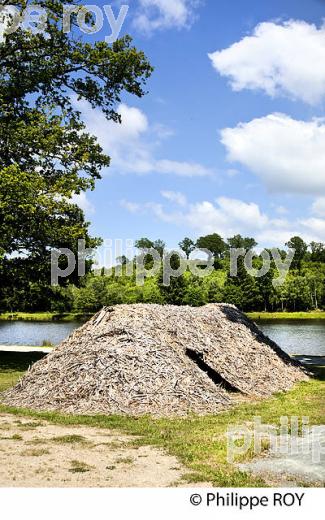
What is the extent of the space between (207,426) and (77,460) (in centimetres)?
352

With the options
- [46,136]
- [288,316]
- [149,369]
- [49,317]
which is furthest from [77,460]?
[288,316]

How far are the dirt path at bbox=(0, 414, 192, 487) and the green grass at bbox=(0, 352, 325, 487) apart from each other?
1.03 ft

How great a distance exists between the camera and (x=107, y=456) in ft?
28.6

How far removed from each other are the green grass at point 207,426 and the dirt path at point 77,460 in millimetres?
315

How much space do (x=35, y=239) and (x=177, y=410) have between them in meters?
11.6

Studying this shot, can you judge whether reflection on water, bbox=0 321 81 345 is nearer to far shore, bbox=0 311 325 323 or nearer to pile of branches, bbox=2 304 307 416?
far shore, bbox=0 311 325 323

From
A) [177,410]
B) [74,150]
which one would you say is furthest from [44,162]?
[177,410]

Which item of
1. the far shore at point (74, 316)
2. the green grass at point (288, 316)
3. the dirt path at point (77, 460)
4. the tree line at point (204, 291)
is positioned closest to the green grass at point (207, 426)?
the dirt path at point (77, 460)

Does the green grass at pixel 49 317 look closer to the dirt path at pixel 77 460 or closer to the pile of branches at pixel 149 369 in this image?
the pile of branches at pixel 149 369

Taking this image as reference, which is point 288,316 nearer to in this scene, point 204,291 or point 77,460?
point 204,291

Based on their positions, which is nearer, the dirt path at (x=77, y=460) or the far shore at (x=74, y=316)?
the dirt path at (x=77, y=460)

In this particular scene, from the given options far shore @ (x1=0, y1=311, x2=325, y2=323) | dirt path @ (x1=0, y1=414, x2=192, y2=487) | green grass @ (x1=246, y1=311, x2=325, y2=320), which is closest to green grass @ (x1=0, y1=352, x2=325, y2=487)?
dirt path @ (x1=0, y1=414, x2=192, y2=487)

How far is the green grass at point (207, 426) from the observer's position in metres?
7.73

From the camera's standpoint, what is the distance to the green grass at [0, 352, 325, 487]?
7.73 m
